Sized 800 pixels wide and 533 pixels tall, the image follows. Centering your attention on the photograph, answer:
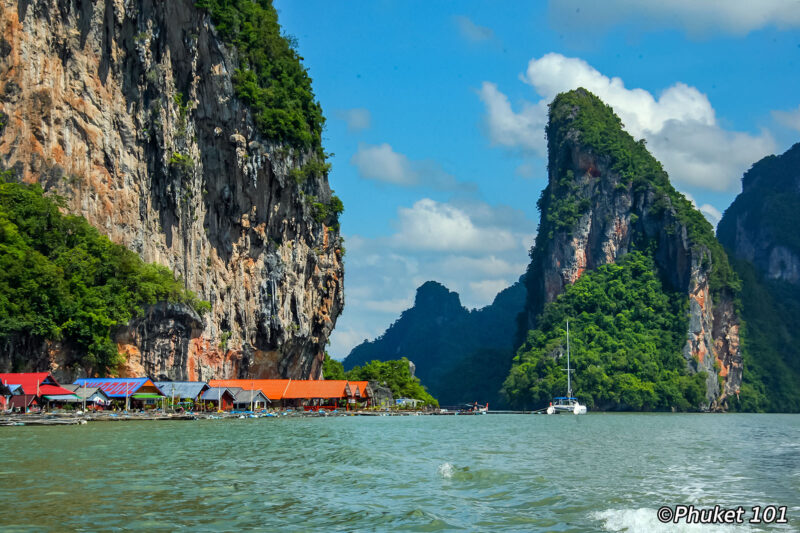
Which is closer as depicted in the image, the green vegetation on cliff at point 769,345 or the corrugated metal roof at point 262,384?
the corrugated metal roof at point 262,384

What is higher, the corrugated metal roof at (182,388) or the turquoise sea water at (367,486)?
the corrugated metal roof at (182,388)

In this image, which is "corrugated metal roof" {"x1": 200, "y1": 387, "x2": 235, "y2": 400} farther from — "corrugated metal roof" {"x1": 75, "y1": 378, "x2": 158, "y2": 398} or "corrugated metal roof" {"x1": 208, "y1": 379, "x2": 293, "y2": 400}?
"corrugated metal roof" {"x1": 75, "y1": 378, "x2": 158, "y2": 398}

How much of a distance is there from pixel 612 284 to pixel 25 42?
378ft

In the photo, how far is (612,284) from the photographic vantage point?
14938 cm

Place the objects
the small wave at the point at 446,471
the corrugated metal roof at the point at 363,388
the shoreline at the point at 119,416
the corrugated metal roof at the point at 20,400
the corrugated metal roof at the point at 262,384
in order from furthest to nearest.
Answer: the corrugated metal roof at the point at 363,388 → the corrugated metal roof at the point at 262,384 → the corrugated metal roof at the point at 20,400 → the shoreline at the point at 119,416 → the small wave at the point at 446,471

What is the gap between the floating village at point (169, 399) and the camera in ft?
165

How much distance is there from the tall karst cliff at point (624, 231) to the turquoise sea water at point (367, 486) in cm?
11310

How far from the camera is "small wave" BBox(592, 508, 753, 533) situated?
1307 cm

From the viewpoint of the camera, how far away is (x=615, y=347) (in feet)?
452

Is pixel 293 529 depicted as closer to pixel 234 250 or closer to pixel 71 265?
pixel 71 265

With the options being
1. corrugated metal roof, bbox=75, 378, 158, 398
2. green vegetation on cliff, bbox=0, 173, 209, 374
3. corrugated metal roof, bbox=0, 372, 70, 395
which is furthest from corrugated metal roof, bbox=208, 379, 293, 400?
corrugated metal roof, bbox=0, 372, 70, 395

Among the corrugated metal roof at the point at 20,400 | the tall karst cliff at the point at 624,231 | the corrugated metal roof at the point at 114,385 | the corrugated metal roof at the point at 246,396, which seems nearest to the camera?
the corrugated metal roof at the point at 20,400

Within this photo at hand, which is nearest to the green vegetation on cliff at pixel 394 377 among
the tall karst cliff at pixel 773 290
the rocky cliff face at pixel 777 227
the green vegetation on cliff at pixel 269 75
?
the green vegetation on cliff at pixel 269 75

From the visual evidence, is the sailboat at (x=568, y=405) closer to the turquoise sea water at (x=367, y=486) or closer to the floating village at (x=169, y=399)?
the floating village at (x=169, y=399)
